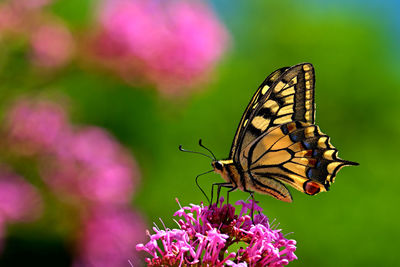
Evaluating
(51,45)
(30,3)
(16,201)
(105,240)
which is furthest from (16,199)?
(30,3)

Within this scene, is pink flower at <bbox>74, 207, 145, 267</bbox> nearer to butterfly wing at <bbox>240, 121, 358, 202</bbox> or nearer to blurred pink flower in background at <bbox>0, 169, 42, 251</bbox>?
blurred pink flower in background at <bbox>0, 169, 42, 251</bbox>

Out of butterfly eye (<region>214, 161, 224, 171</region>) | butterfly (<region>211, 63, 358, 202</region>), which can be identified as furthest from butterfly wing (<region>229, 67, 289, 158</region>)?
butterfly eye (<region>214, 161, 224, 171</region>)

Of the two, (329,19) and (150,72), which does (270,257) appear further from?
(329,19)

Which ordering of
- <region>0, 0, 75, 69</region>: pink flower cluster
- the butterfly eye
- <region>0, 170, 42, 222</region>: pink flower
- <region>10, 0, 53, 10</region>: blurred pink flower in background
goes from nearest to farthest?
the butterfly eye, <region>0, 0, 75, 69</region>: pink flower cluster, <region>10, 0, 53, 10</region>: blurred pink flower in background, <region>0, 170, 42, 222</region>: pink flower

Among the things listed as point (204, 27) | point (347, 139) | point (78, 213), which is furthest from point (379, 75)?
point (78, 213)

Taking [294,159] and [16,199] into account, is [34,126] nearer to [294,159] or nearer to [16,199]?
[16,199]

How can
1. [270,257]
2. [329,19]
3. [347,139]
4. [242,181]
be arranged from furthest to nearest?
[329,19] → [347,139] → [242,181] → [270,257]
